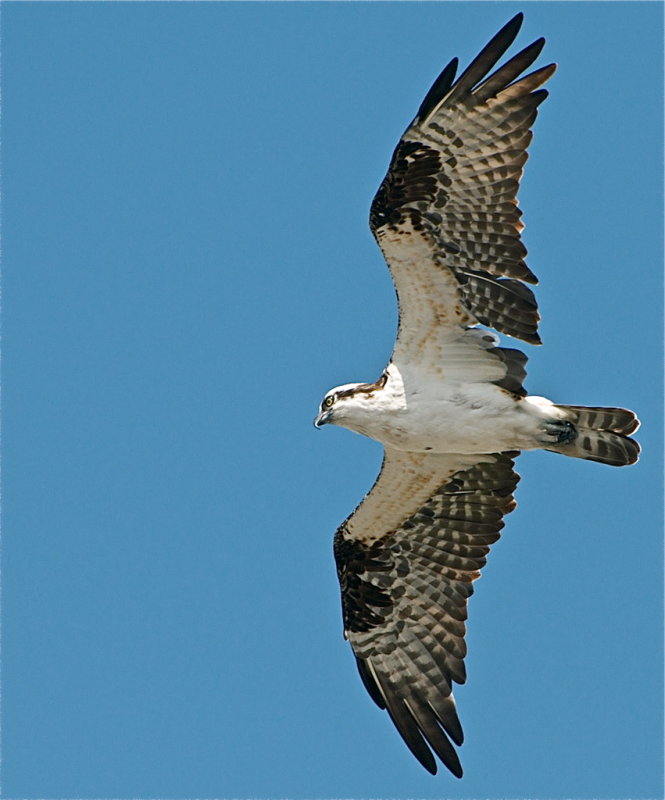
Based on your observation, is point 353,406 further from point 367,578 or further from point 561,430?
point 367,578

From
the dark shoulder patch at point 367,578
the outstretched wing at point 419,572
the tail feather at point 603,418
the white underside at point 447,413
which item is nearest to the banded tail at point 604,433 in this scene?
the tail feather at point 603,418

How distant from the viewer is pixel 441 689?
13.9 m

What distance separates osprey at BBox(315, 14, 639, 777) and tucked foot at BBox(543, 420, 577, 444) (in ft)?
0.03

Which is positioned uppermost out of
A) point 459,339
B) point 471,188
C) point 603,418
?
point 471,188

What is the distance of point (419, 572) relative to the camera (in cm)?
1429

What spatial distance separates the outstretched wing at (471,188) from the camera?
12.6 metres

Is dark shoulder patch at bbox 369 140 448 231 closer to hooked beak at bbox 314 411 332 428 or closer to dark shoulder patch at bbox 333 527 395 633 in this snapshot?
hooked beak at bbox 314 411 332 428

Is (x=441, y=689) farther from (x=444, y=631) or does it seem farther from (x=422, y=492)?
(x=422, y=492)

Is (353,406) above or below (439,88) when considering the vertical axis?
below

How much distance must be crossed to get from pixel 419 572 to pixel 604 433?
2298mm

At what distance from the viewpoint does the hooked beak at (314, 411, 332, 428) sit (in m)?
13.1

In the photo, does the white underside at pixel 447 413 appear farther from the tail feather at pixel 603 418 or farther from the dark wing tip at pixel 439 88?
the dark wing tip at pixel 439 88

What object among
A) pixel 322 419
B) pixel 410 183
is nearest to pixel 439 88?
pixel 410 183

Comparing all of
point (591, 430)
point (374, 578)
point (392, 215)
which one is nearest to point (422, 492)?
point (374, 578)
